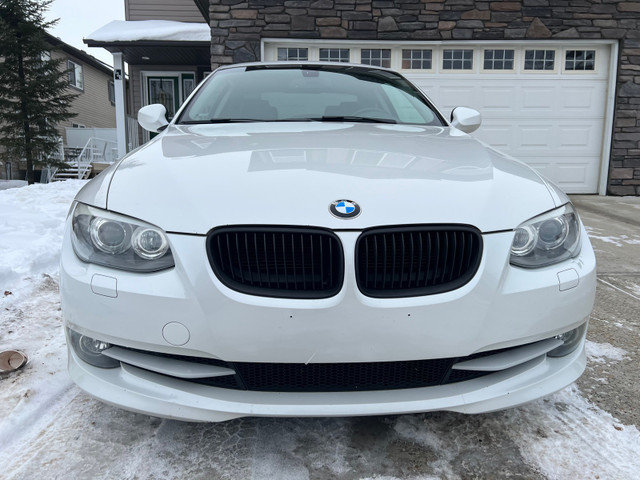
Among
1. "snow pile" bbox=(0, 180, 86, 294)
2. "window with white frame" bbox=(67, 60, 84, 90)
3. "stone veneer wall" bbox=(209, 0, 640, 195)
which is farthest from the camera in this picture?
"window with white frame" bbox=(67, 60, 84, 90)

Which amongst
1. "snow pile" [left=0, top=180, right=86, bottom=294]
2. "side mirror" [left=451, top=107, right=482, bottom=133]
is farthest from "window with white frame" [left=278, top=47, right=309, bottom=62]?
"side mirror" [left=451, top=107, right=482, bottom=133]

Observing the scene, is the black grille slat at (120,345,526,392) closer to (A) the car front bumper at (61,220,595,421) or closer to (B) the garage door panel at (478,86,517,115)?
(A) the car front bumper at (61,220,595,421)

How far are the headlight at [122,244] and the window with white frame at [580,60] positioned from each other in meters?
8.53

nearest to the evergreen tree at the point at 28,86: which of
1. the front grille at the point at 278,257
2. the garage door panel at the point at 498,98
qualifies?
the garage door panel at the point at 498,98

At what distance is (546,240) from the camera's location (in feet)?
5.17

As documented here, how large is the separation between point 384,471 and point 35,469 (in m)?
1.07

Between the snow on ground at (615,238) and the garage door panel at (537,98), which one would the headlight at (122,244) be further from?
the garage door panel at (537,98)

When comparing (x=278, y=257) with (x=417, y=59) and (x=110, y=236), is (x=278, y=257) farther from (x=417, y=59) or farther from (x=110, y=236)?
→ (x=417, y=59)

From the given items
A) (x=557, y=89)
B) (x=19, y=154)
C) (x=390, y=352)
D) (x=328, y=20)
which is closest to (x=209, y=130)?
(x=390, y=352)

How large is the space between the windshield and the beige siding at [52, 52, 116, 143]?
21.7 m

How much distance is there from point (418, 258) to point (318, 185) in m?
0.38

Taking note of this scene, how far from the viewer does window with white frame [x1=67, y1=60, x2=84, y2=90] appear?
2150 centimetres

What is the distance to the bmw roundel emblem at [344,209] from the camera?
142cm

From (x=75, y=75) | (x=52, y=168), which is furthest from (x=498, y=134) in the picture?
(x=75, y=75)
